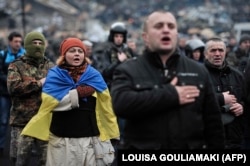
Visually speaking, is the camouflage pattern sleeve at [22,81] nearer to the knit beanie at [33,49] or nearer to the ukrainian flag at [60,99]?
the knit beanie at [33,49]

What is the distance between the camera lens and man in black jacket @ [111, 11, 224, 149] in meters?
3.27

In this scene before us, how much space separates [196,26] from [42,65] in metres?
29.3

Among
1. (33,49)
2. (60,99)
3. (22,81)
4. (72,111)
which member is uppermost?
(33,49)

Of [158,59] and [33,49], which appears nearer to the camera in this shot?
[158,59]

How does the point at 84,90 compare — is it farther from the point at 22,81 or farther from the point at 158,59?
the point at 158,59

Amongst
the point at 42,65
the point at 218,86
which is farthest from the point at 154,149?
the point at 42,65

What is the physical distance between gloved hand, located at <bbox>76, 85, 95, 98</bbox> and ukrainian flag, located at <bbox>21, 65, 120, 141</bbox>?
5cm

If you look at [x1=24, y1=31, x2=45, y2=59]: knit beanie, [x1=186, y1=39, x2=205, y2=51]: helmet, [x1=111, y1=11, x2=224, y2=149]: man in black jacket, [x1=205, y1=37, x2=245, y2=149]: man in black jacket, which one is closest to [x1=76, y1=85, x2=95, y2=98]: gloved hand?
[x1=24, y1=31, x2=45, y2=59]: knit beanie

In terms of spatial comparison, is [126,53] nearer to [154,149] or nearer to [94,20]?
[154,149]

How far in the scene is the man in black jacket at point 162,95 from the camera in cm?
327

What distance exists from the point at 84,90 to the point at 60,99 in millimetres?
238

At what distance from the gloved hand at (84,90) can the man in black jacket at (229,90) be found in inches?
47.0

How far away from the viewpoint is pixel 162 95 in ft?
10.6

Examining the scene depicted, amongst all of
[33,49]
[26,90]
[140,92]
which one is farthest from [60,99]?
[140,92]
